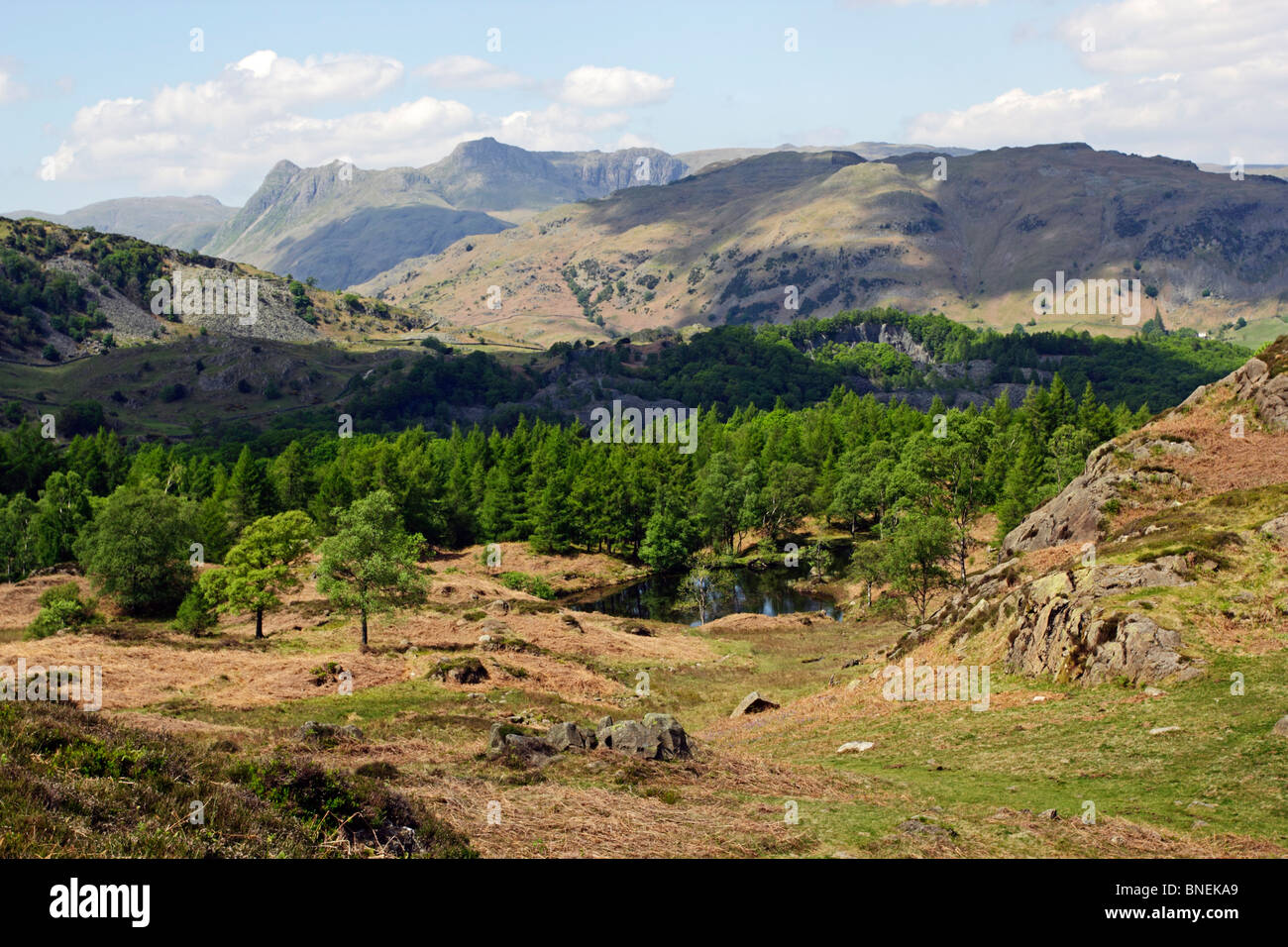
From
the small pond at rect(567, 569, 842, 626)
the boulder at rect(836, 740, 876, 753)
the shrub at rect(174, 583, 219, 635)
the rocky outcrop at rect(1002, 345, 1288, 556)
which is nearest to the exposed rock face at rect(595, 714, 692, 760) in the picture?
the boulder at rect(836, 740, 876, 753)

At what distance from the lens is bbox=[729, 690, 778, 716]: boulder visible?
46.2 m

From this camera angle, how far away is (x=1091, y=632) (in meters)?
36.3

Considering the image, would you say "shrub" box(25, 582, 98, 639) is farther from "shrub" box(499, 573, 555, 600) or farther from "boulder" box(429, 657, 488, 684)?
"shrub" box(499, 573, 555, 600)

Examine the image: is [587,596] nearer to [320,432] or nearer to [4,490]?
[4,490]

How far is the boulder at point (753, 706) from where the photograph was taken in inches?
1820

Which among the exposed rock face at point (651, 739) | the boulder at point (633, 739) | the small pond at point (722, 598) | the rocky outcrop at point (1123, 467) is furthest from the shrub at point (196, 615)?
the rocky outcrop at point (1123, 467)

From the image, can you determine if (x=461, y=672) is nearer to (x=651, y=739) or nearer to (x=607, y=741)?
(x=607, y=741)

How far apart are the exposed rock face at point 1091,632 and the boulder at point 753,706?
12.2 metres

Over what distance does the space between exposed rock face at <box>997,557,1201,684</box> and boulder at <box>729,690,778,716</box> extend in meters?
12.2

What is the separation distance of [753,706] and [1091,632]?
16.9m

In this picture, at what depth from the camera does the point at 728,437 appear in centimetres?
15625

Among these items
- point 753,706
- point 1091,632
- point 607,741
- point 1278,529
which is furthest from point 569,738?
point 1278,529

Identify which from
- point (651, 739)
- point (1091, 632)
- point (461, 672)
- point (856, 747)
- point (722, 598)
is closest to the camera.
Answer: point (651, 739)
